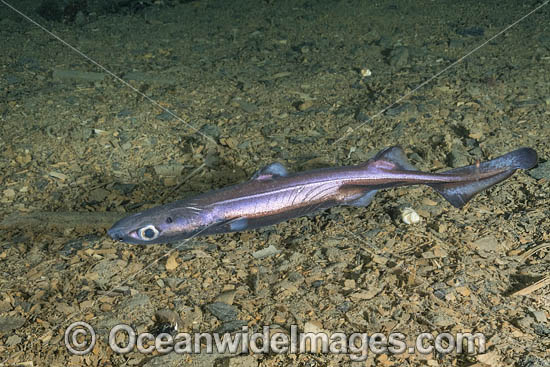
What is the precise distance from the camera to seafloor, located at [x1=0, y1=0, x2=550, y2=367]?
286 centimetres

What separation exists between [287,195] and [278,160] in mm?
1376

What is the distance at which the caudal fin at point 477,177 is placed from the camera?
3.32m

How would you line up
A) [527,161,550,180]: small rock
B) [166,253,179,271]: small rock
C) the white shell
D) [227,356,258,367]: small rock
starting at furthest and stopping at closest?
[527,161,550,180]: small rock
the white shell
[166,253,179,271]: small rock
[227,356,258,367]: small rock

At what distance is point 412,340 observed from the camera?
2668mm

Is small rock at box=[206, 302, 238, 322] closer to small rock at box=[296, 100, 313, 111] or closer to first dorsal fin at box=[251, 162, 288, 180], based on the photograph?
first dorsal fin at box=[251, 162, 288, 180]

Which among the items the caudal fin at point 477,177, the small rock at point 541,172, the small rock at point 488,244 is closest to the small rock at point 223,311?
the caudal fin at point 477,177

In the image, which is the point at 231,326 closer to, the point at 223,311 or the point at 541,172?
the point at 223,311

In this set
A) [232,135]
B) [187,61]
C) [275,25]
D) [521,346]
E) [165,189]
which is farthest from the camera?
[275,25]

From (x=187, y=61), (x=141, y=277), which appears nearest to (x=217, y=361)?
(x=141, y=277)

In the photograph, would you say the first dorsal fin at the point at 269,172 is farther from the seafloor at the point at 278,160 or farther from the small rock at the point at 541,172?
the small rock at the point at 541,172

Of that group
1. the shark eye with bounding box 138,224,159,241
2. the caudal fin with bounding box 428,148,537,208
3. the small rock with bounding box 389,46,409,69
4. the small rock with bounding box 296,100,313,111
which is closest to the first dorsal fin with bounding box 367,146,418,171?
the caudal fin with bounding box 428,148,537,208

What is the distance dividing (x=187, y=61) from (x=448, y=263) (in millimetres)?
4236

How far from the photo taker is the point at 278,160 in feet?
14.3

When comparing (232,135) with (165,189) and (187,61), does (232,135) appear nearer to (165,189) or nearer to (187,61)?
(165,189)
